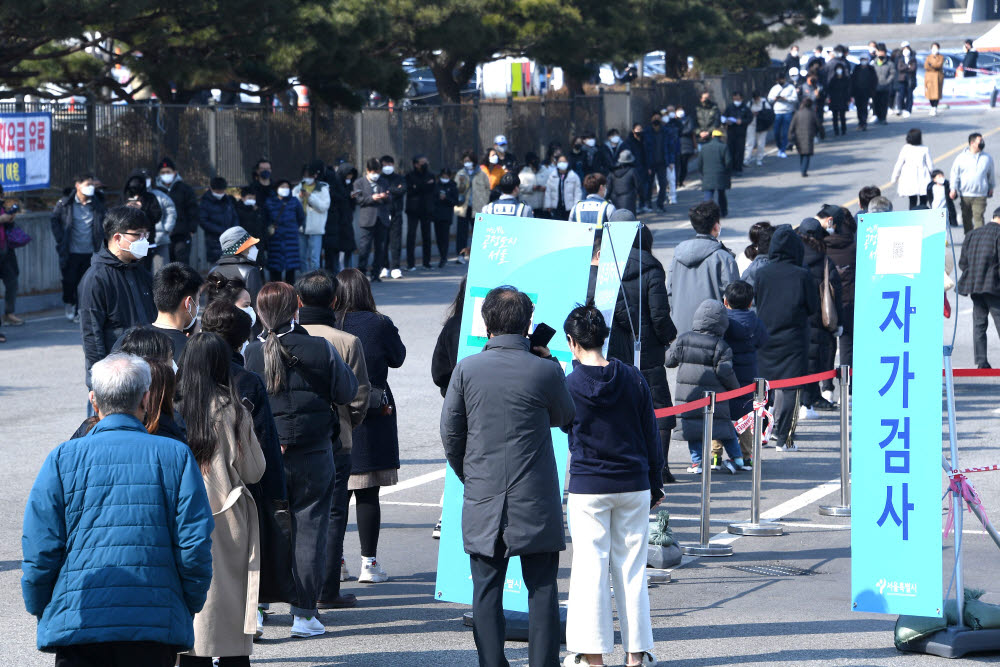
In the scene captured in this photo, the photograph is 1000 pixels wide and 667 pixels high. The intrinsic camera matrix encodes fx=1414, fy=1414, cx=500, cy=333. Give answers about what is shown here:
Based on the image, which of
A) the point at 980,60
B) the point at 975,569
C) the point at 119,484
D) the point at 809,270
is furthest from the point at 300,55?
the point at 980,60

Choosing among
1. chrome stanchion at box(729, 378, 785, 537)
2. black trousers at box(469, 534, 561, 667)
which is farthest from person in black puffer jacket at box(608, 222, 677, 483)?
black trousers at box(469, 534, 561, 667)

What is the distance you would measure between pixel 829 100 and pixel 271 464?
120ft

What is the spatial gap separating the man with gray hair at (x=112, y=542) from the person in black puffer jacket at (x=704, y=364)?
6.76 metres

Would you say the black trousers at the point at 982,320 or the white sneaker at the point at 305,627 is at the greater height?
the black trousers at the point at 982,320

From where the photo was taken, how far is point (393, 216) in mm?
23250

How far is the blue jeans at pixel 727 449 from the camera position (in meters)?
11.3

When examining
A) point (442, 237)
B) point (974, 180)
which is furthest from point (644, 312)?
point (974, 180)

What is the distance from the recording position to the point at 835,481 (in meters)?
11.1

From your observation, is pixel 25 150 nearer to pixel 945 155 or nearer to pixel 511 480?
pixel 511 480

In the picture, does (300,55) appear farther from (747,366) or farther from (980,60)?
(980,60)

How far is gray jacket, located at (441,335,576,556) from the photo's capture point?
6.04 m

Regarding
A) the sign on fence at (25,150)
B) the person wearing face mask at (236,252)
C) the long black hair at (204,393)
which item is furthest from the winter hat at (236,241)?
the sign on fence at (25,150)

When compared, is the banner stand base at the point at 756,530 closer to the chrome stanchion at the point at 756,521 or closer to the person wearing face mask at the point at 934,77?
the chrome stanchion at the point at 756,521

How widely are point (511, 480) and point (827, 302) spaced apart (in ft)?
24.8
